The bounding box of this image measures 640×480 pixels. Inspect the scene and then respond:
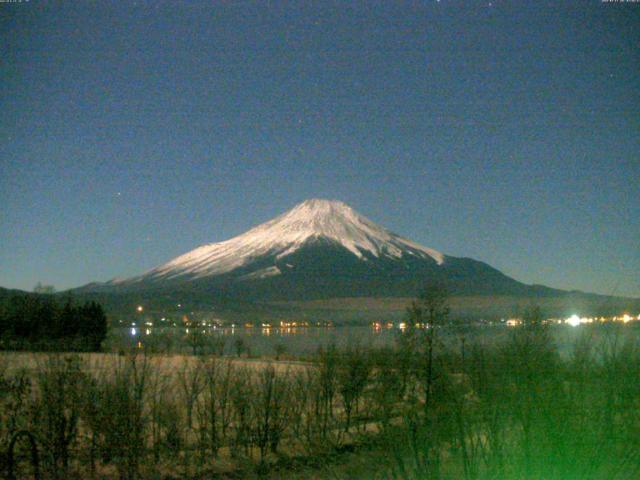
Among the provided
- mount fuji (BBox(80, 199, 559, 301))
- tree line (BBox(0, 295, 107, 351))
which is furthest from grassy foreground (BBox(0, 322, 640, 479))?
mount fuji (BBox(80, 199, 559, 301))

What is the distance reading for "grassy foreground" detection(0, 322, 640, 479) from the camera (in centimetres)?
378

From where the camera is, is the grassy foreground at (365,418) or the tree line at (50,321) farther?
the tree line at (50,321)

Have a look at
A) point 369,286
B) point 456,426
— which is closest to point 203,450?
point 456,426

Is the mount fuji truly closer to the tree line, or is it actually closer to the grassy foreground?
the tree line

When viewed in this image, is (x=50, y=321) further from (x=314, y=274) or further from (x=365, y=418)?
(x=314, y=274)

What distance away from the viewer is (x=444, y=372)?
16.6ft

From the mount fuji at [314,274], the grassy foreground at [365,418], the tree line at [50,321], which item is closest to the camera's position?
the grassy foreground at [365,418]

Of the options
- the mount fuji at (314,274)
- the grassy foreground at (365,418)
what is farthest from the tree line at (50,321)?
the mount fuji at (314,274)

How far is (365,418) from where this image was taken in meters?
14.2

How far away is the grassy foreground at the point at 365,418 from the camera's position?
378 cm

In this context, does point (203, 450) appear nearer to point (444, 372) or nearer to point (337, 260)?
point (444, 372)

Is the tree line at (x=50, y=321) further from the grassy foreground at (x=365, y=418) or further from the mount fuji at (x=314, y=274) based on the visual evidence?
the mount fuji at (x=314, y=274)

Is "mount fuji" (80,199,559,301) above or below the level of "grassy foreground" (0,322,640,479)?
above

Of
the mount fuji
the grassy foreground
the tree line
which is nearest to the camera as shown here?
the grassy foreground
